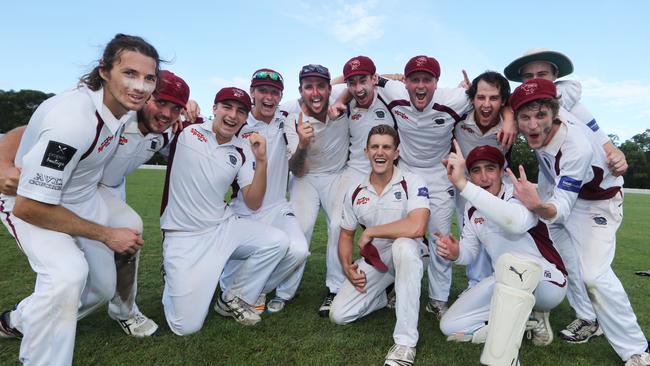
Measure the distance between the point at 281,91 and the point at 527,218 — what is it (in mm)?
3171

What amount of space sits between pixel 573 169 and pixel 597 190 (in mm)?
668

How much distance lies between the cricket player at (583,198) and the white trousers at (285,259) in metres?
2.41

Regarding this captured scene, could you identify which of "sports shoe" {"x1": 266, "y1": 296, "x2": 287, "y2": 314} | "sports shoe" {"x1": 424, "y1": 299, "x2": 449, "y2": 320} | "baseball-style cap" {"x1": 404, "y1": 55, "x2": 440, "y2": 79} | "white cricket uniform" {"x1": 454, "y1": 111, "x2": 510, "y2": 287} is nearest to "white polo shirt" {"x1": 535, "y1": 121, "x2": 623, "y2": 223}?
"white cricket uniform" {"x1": 454, "y1": 111, "x2": 510, "y2": 287}

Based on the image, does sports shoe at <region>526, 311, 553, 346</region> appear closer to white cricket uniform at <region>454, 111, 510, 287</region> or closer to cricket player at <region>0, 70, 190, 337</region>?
white cricket uniform at <region>454, 111, 510, 287</region>

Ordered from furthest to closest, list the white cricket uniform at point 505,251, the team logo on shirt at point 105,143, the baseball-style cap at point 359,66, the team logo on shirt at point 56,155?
the baseball-style cap at point 359,66 → the white cricket uniform at point 505,251 → the team logo on shirt at point 105,143 → the team logo on shirt at point 56,155

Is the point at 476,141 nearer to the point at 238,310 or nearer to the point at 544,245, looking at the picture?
the point at 544,245

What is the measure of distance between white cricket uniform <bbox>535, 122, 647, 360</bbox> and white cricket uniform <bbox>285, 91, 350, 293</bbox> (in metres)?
2.36

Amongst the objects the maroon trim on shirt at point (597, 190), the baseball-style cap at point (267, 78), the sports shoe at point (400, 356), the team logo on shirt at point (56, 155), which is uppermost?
the baseball-style cap at point (267, 78)

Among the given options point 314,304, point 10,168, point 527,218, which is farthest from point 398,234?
point 10,168

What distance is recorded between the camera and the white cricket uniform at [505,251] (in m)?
3.48

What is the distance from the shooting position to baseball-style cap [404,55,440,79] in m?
4.79

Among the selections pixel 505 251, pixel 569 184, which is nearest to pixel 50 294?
pixel 505 251

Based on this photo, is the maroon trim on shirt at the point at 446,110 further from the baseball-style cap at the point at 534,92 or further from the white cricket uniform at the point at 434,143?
the baseball-style cap at the point at 534,92

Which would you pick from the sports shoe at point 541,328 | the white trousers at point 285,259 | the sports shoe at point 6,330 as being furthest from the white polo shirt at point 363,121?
the sports shoe at point 6,330
